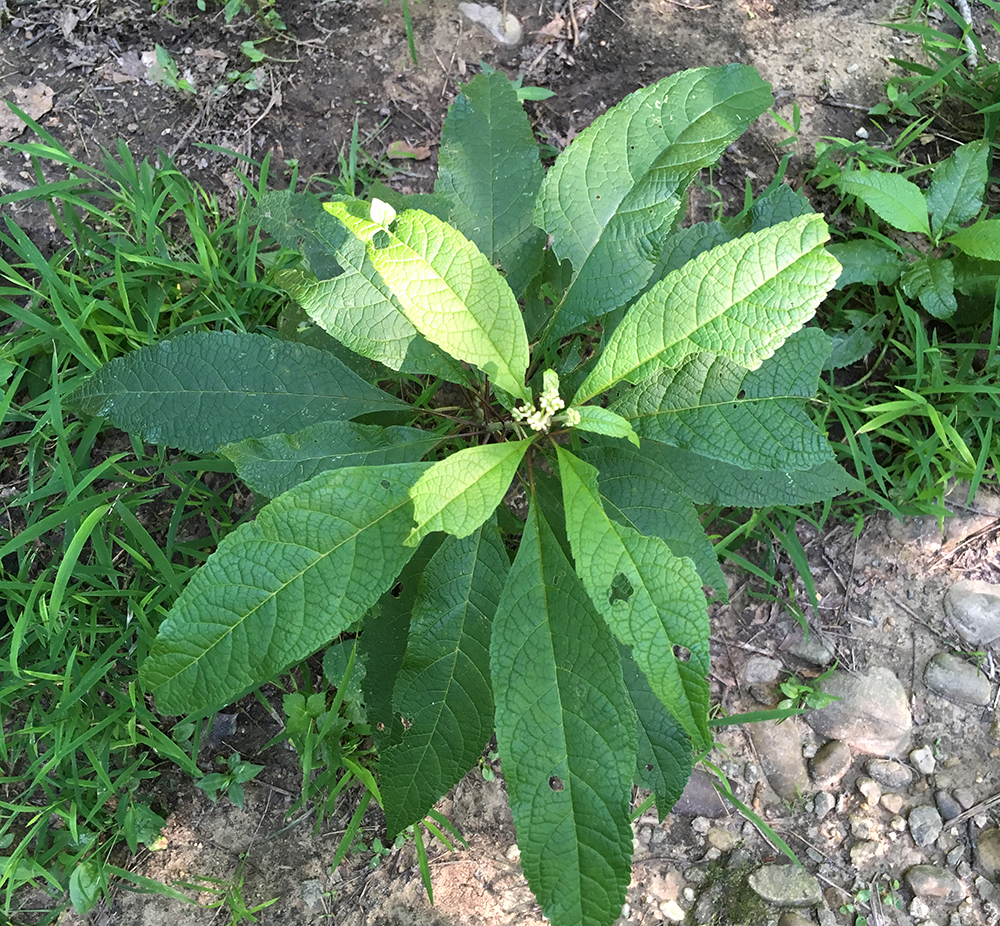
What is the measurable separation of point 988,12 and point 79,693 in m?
3.92

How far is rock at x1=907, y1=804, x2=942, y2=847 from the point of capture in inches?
87.4

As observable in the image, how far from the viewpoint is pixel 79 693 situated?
211 cm

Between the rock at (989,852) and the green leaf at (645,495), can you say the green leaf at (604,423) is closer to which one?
the green leaf at (645,495)

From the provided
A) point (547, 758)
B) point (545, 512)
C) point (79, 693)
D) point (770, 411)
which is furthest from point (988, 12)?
point (79, 693)

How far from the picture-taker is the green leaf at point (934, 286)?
2.37 meters

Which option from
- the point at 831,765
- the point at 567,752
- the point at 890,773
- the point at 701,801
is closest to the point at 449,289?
the point at 567,752

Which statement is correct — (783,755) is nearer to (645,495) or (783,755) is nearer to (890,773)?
(890,773)

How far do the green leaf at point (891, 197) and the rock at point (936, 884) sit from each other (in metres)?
1.99

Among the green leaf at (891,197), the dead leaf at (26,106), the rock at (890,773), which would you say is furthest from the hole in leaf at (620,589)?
the dead leaf at (26,106)

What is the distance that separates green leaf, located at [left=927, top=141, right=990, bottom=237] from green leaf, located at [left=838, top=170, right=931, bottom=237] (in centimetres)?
6

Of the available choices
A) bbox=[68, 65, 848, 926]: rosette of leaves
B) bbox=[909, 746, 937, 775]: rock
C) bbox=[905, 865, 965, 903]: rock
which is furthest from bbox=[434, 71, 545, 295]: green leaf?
bbox=[905, 865, 965, 903]: rock

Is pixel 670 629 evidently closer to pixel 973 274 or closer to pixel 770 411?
pixel 770 411

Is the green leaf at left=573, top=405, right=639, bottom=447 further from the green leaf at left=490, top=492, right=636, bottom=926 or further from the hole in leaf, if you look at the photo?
the green leaf at left=490, top=492, right=636, bottom=926

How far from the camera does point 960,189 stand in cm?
243
